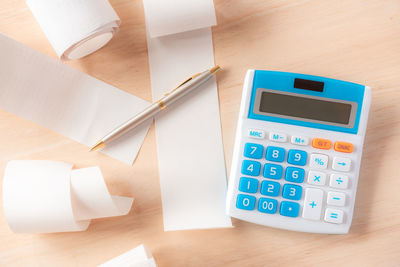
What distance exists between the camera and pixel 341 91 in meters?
0.48

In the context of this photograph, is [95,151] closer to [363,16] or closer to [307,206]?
[307,206]

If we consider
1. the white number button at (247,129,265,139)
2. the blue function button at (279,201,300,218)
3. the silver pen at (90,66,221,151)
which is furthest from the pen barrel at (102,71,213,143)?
the blue function button at (279,201,300,218)

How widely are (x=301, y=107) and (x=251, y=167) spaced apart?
4.3 inches

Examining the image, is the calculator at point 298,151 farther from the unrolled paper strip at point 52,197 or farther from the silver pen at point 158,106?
the unrolled paper strip at point 52,197

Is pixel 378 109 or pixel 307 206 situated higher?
pixel 378 109

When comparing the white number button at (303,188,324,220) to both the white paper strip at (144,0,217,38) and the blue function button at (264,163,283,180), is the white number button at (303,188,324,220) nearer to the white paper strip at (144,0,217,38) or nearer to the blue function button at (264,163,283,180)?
the blue function button at (264,163,283,180)

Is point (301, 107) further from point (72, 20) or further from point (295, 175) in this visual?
point (72, 20)

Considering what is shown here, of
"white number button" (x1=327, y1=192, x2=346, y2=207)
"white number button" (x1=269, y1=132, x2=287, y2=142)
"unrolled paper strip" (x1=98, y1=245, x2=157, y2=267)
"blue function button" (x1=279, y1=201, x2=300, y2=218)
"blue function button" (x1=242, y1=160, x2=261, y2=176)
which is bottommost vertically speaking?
"unrolled paper strip" (x1=98, y1=245, x2=157, y2=267)

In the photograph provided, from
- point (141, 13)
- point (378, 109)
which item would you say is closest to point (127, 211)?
point (141, 13)

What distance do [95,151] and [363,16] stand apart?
0.45 metres

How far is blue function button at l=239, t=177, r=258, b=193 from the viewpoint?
47 cm

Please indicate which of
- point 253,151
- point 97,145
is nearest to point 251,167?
point 253,151

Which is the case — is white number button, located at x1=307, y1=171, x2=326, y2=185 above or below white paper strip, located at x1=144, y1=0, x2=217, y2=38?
below

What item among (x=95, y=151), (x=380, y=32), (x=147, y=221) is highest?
(x=380, y=32)
